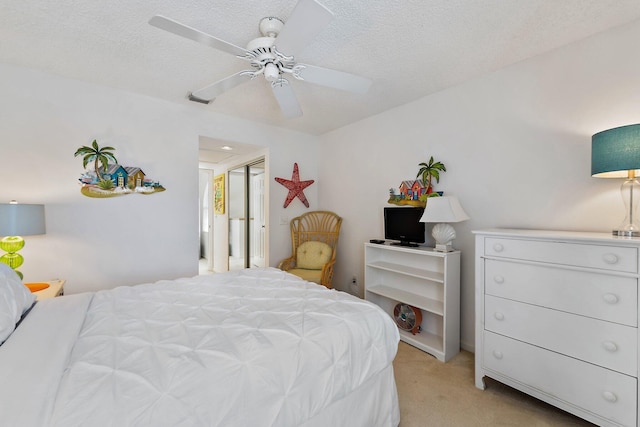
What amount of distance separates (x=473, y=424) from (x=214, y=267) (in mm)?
4933

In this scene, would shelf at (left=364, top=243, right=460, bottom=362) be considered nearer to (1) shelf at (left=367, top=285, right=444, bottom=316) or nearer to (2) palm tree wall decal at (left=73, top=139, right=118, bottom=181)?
(1) shelf at (left=367, top=285, right=444, bottom=316)

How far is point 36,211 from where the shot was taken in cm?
218

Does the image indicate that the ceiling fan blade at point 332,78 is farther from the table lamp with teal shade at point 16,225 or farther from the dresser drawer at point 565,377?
the table lamp with teal shade at point 16,225

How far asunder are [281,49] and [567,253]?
6.88 feet

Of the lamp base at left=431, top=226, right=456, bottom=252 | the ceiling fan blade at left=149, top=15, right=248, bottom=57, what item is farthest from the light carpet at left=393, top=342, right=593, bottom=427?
the ceiling fan blade at left=149, top=15, right=248, bottom=57

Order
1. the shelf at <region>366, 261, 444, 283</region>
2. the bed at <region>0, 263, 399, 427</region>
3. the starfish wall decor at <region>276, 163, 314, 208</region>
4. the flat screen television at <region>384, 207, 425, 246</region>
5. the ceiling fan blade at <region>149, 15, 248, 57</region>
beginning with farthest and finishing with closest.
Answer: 1. the starfish wall decor at <region>276, 163, 314, 208</region>
2. the flat screen television at <region>384, 207, 425, 246</region>
3. the shelf at <region>366, 261, 444, 283</region>
4. the ceiling fan blade at <region>149, 15, 248, 57</region>
5. the bed at <region>0, 263, 399, 427</region>

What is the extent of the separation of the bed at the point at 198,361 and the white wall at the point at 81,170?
3.91ft

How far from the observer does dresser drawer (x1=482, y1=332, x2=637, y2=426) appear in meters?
1.48

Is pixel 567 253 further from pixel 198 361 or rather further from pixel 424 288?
pixel 198 361

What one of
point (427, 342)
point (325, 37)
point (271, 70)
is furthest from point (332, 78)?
point (427, 342)

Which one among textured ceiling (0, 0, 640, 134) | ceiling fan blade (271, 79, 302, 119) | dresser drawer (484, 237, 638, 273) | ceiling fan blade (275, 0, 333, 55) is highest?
textured ceiling (0, 0, 640, 134)

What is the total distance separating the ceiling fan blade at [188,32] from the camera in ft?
4.36

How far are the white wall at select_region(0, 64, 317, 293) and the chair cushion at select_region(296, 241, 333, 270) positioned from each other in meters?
1.34

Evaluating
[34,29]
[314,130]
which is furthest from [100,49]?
[314,130]
